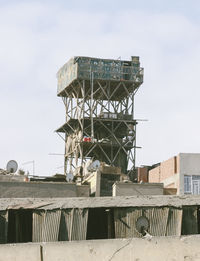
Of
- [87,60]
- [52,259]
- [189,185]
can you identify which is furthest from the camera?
[87,60]

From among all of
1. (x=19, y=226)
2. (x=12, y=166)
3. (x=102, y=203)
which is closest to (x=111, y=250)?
(x=102, y=203)

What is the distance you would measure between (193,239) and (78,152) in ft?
150

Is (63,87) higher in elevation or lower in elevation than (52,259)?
higher

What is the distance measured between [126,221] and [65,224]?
221 cm

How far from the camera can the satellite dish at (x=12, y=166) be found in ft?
140

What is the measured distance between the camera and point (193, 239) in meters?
25.3

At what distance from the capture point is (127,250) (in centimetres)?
2486

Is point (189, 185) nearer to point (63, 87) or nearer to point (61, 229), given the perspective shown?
point (63, 87)

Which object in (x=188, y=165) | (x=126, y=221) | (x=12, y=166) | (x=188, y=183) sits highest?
(x=188, y=165)

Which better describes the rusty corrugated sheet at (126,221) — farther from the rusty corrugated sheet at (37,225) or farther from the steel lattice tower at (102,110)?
the steel lattice tower at (102,110)

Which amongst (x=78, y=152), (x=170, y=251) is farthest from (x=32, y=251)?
(x=78, y=152)

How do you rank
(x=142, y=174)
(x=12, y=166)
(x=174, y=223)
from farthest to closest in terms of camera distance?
(x=142, y=174)
(x=12, y=166)
(x=174, y=223)

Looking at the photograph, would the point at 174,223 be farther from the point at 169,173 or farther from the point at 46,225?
the point at 169,173

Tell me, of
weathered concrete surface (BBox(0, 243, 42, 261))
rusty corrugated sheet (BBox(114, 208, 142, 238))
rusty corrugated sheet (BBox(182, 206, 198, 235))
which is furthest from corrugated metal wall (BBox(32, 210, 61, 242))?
rusty corrugated sheet (BBox(182, 206, 198, 235))
